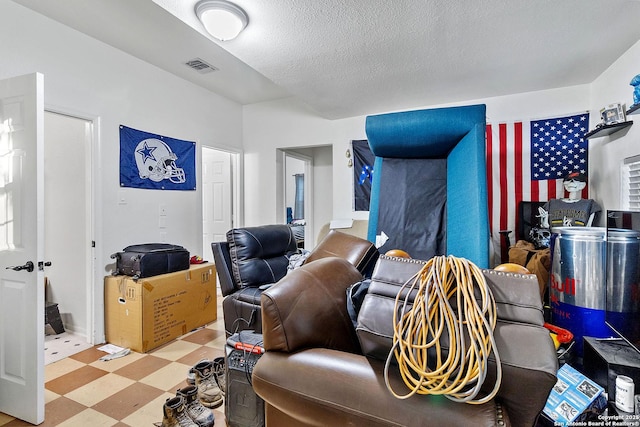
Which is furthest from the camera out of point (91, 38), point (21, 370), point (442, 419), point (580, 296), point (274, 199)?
point (274, 199)

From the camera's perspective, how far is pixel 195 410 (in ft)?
5.87

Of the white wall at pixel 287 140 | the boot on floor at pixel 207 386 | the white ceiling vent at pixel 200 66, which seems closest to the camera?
the boot on floor at pixel 207 386

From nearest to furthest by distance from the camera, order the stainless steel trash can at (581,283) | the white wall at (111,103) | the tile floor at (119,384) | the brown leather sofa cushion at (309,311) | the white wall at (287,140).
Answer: the brown leather sofa cushion at (309,311)
the stainless steel trash can at (581,283)
the tile floor at (119,384)
the white wall at (111,103)
the white wall at (287,140)

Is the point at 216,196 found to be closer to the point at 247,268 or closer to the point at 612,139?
the point at 247,268

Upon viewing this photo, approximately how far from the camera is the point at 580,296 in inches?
59.2

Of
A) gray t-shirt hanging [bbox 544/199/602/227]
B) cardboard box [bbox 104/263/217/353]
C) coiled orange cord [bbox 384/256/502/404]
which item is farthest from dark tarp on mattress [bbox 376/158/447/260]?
cardboard box [bbox 104/263/217/353]

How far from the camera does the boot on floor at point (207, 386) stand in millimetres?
1976

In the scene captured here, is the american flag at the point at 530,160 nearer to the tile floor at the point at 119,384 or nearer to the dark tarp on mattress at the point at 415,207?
the dark tarp on mattress at the point at 415,207

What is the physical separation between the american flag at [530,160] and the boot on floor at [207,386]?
3.22 meters

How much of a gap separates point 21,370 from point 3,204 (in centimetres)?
103

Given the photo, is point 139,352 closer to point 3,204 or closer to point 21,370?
point 21,370

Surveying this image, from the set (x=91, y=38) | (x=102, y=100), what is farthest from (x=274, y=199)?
(x=91, y=38)

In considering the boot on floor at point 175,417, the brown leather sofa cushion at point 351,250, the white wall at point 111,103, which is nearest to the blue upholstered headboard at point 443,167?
the brown leather sofa cushion at point 351,250

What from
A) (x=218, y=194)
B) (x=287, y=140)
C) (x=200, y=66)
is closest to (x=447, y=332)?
(x=200, y=66)
